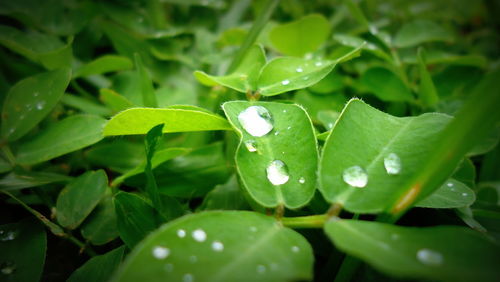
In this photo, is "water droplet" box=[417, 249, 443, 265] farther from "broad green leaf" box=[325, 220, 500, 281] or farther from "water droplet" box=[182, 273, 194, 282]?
"water droplet" box=[182, 273, 194, 282]

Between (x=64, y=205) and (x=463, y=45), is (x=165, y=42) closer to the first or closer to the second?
(x=64, y=205)

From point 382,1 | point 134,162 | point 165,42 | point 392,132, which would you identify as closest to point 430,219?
point 392,132

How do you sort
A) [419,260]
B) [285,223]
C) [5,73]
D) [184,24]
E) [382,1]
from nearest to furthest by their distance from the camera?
[419,260] < [285,223] < [5,73] < [184,24] < [382,1]

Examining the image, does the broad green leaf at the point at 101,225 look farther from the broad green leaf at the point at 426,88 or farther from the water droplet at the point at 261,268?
the broad green leaf at the point at 426,88

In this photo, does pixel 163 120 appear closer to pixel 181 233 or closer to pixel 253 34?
pixel 181 233

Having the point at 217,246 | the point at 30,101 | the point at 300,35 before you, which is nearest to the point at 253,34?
the point at 300,35

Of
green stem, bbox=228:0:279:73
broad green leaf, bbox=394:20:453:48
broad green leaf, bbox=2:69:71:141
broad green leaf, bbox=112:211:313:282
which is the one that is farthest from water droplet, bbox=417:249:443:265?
broad green leaf, bbox=394:20:453:48
